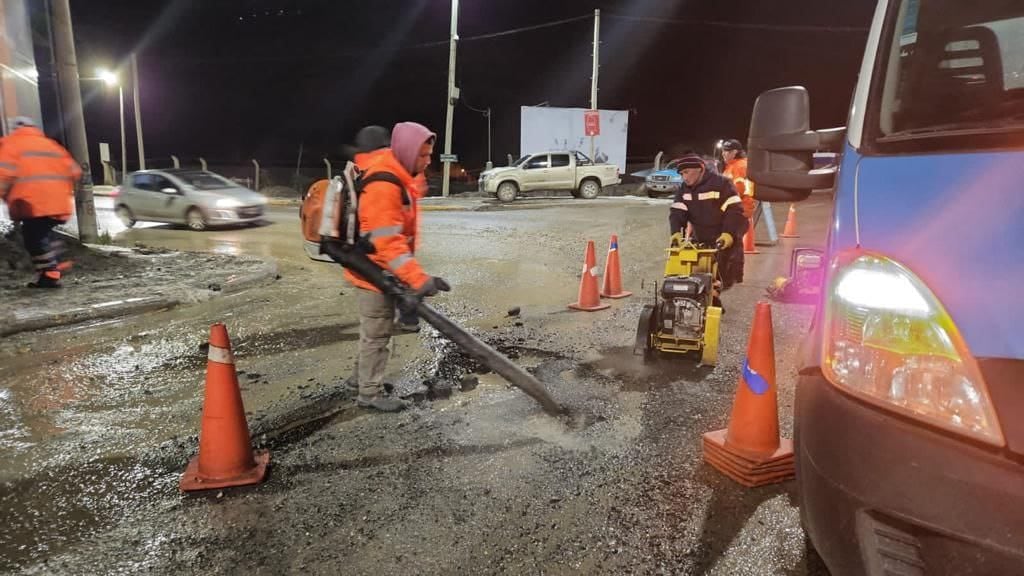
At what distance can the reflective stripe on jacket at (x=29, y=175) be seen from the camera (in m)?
6.79

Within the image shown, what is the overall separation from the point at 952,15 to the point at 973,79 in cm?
33

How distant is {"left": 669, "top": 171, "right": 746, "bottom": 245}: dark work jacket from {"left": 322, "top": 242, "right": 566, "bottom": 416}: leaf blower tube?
267cm

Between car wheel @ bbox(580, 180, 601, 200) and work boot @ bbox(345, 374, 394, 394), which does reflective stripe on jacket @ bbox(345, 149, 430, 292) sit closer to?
work boot @ bbox(345, 374, 394, 394)

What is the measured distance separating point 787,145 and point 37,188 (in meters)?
7.89

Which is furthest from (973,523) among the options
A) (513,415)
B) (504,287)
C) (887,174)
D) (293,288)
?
(293,288)

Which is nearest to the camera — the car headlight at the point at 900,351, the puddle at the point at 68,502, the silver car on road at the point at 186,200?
the car headlight at the point at 900,351

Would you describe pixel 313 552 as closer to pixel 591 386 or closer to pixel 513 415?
pixel 513 415

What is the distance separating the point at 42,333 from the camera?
5.82 metres

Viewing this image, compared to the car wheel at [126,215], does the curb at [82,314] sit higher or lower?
lower

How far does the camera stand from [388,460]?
11.0 feet

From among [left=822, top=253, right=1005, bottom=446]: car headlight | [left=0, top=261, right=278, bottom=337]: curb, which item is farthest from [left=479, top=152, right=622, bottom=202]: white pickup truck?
[left=822, top=253, right=1005, bottom=446]: car headlight

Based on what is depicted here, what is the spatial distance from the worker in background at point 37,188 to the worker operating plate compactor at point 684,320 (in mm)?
6854

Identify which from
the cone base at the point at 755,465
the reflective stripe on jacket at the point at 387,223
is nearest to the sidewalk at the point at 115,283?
the reflective stripe on jacket at the point at 387,223

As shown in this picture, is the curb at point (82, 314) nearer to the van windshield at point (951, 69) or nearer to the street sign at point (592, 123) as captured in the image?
the van windshield at point (951, 69)
